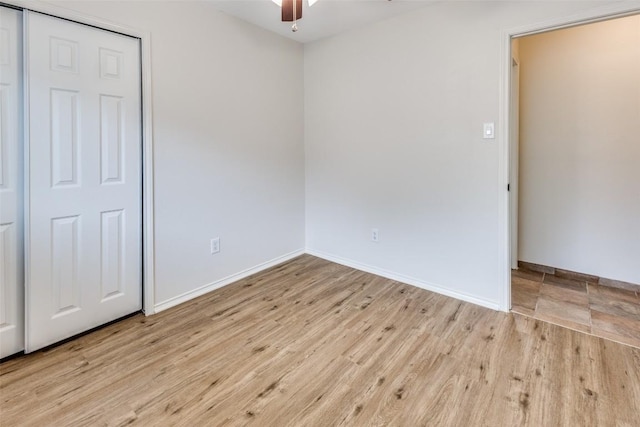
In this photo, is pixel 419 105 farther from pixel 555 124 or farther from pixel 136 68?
pixel 136 68

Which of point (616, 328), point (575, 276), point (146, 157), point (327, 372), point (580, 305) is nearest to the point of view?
point (327, 372)

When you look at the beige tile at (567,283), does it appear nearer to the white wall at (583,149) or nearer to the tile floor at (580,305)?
the tile floor at (580,305)

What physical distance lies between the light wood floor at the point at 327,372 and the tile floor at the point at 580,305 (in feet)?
0.51

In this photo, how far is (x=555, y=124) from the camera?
3062 millimetres

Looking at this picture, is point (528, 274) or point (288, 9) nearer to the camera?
point (288, 9)

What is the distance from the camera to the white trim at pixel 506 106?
202 centimetres

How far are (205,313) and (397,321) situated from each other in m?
1.41

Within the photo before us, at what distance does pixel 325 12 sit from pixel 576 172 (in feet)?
8.85

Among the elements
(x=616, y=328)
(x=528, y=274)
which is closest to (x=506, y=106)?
(x=616, y=328)

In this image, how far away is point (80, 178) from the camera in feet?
6.57

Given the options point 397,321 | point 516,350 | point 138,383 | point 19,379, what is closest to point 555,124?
point 516,350

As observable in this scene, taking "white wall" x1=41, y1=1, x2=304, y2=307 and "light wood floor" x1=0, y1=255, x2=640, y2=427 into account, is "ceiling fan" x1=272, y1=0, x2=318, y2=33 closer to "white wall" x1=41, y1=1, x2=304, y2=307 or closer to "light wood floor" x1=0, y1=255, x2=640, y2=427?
"white wall" x1=41, y1=1, x2=304, y2=307

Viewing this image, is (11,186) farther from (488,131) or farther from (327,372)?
(488,131)

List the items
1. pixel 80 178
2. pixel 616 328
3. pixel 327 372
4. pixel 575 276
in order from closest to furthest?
pixel 327 372
pixel 80 178
pixel 616 328
pixel 575 276
